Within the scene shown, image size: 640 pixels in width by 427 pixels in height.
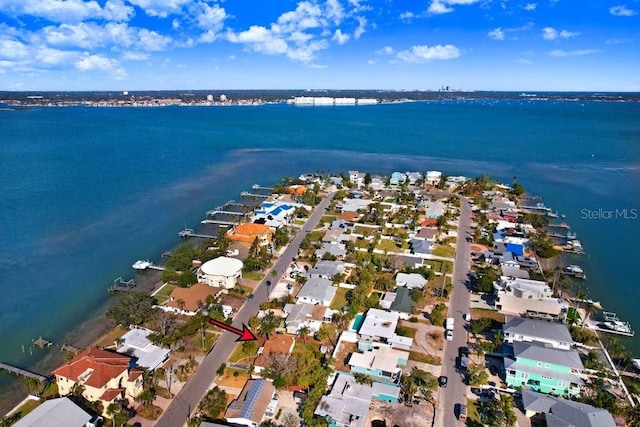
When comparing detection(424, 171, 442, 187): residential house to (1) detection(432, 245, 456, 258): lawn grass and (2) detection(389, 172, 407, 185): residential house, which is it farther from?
(1) detection(432, 245, 456, 258): lawn grass

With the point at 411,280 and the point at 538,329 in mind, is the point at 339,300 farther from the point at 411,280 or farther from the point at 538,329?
the point at 538,329

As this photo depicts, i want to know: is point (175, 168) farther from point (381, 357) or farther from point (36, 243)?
point (381, 357)

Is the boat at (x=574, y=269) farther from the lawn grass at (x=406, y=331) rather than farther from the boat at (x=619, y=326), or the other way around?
the lawn grass at (x=406, y=331)

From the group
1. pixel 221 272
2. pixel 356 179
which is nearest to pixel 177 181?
pixel 356 179

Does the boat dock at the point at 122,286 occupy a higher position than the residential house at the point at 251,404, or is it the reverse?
the residential house at the point at 251,404

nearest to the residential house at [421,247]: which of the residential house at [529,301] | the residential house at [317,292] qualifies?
the residential house at [529,301]

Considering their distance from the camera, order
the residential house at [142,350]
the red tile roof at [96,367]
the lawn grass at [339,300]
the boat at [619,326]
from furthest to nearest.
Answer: the lawn grass at [339,300] → the boat at [619,326] → the residential house at [142,350] → the red tile roof at [96,367]

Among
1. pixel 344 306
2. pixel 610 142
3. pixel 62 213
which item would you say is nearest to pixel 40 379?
pixel 344 306
